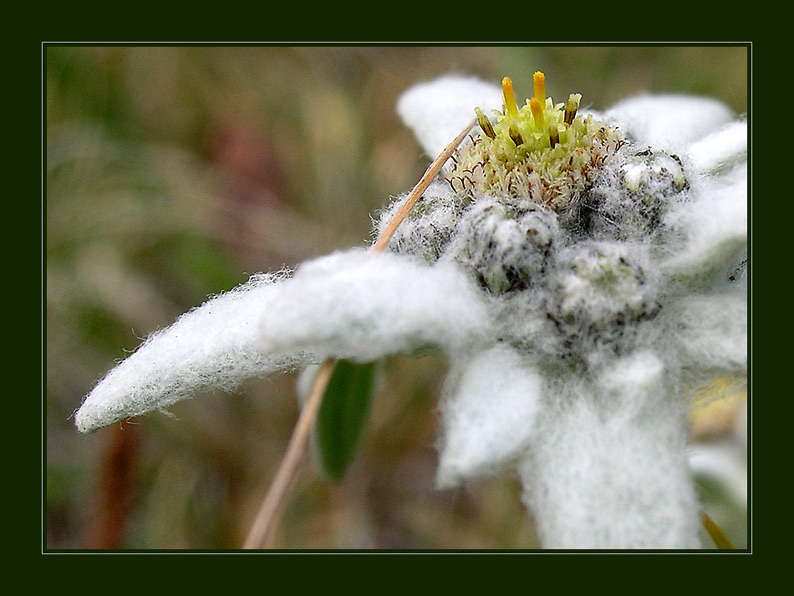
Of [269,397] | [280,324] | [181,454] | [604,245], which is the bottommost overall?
[181,454]

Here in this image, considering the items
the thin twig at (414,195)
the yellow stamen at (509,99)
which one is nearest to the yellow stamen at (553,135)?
the yellow stamen at (509,99)

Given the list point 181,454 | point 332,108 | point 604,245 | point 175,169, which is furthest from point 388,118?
point 604,245

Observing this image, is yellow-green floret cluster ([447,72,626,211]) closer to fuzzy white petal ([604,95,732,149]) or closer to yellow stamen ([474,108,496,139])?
yellow stamen ([474,108,496,139])

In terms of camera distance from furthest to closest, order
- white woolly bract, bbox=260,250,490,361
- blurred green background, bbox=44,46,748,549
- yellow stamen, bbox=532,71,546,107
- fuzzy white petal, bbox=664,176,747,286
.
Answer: blurred green background, bbox=44,46,748,549 < yellow stamen, bbox=532,71,546,107 < fuzzy white petal, bbox=664,176,747,286 < white woolly bract, bbox=260,250,490,361

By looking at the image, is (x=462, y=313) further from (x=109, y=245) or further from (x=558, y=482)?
(x=109, y=245)

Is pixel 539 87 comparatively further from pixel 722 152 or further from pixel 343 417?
pixel 343 417

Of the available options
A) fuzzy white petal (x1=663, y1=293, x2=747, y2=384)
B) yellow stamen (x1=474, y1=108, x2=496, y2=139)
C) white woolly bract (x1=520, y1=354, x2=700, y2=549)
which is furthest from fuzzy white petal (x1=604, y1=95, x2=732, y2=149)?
white woolly bract (x1=520, y1=354, x2=700, y2=549)
